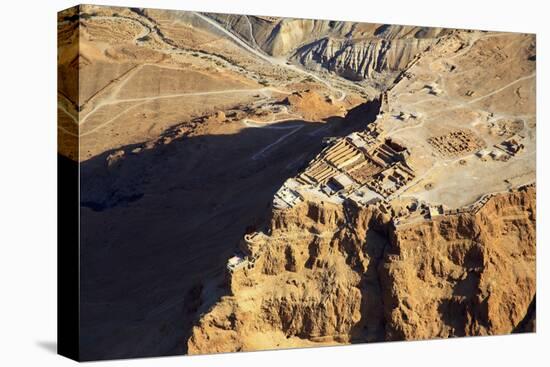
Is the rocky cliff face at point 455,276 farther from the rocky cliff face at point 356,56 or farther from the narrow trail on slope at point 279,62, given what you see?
A: the narrow trail on slope at point 279,62

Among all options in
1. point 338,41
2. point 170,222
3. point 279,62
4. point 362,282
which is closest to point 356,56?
point 338,41

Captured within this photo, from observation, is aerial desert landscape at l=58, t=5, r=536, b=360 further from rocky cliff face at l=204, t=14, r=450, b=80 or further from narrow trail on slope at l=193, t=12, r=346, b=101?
narrow trail on slope at l=193, t=12, r=346, b=101

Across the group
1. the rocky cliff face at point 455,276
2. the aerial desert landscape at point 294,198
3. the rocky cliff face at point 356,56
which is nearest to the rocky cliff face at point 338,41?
the rocky cliff face at point 356,56

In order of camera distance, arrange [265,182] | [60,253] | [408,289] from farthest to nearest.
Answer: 1. [265,182]
2. [408,289]
3. [60,253]

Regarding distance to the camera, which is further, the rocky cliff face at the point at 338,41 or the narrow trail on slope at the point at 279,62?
the narrow trail on slope at the point at 279,62

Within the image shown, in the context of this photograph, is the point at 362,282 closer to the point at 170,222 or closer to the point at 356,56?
the point at 170,222

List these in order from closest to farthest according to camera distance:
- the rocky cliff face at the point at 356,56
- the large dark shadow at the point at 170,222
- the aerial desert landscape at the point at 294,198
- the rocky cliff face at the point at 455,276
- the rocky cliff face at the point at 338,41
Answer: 1. the large dark shadow at the point at 170,222
2. the aerial desert landscape at the point at 294,198
3. the rocky cliff face at the point at 455,276
4. the rocky cliff face at the point at 338,41
5. the rocky cliff face at the point at 356,56

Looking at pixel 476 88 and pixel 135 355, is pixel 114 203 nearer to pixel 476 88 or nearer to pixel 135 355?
pixel 135 355

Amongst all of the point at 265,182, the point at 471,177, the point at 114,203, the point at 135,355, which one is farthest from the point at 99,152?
the point at 471,177
